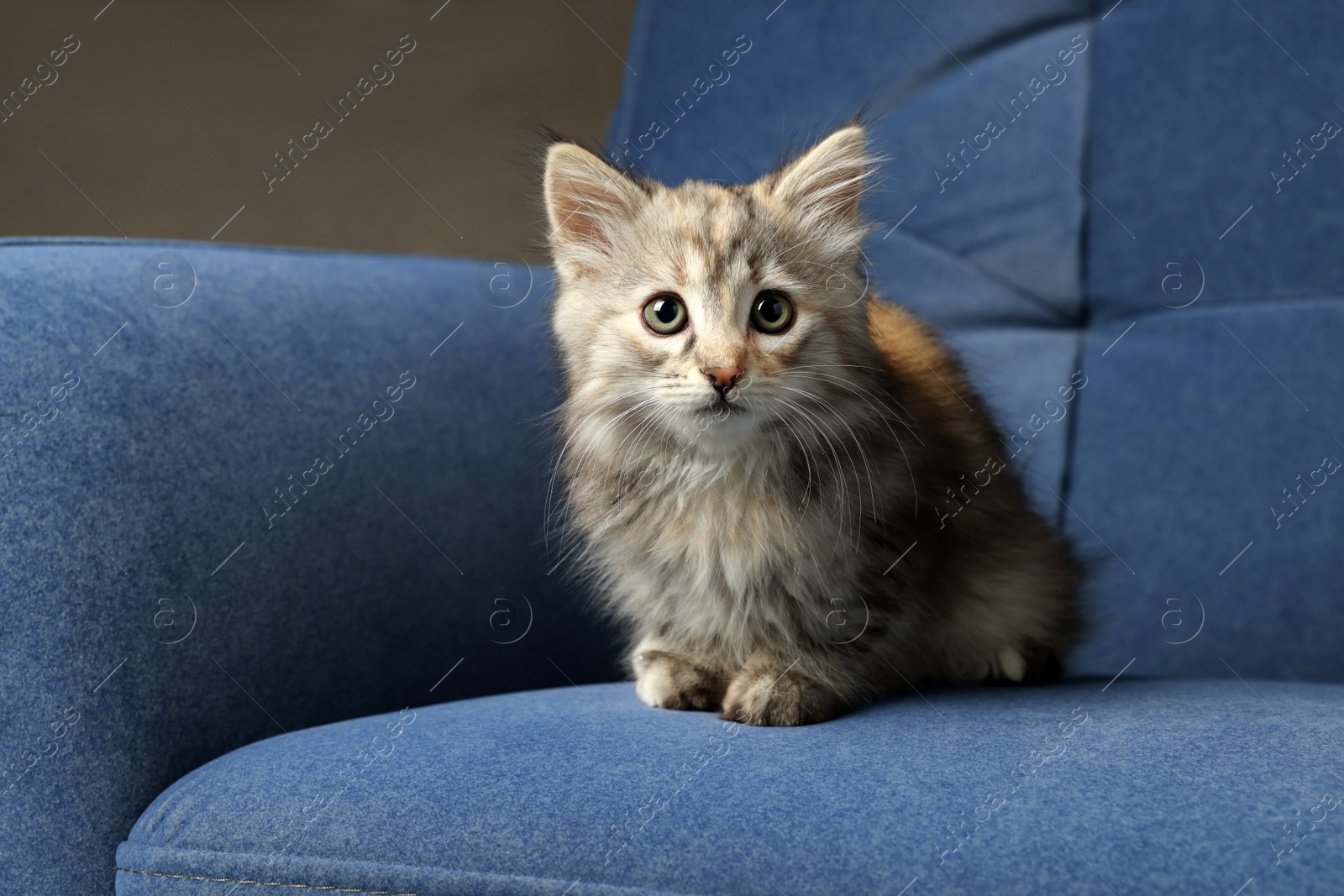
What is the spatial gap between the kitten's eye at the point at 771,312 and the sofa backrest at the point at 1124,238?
0.32 m

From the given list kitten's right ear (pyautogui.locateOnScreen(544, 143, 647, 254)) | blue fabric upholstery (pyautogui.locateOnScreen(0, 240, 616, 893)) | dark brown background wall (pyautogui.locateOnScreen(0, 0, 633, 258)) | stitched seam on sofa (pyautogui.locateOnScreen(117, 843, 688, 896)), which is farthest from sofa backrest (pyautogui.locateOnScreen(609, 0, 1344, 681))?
dark brown background wall (pyautogui.locateOnScreen(0, 0, 633, 258))

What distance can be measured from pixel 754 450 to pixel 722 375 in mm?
164

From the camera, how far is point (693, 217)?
1440 millimetres

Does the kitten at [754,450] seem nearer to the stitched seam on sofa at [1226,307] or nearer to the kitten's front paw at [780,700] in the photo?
the kitten's front paw at [780,700]

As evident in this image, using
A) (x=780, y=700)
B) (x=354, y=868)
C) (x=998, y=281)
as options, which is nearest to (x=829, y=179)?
(x=780, y=700)

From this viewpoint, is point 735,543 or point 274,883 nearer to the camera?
point 274,883

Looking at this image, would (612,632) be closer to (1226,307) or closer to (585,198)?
(585,198)

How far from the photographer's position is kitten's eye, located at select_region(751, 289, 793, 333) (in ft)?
4.57

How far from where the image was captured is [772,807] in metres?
1.04

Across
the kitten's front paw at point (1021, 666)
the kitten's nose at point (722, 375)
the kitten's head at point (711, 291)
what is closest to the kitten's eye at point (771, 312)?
the kitten's head at point (711, 291)

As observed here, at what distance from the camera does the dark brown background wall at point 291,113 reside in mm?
3414

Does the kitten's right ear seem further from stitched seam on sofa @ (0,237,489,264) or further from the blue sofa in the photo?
stitched seam on sofa @ (0,237,489,264)

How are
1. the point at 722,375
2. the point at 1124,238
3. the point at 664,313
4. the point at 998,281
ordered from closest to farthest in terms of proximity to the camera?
the point at 722,375 → the point at 664,313 → the point at 1124,238 → the point at 998,281

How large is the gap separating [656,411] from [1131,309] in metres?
1.19
